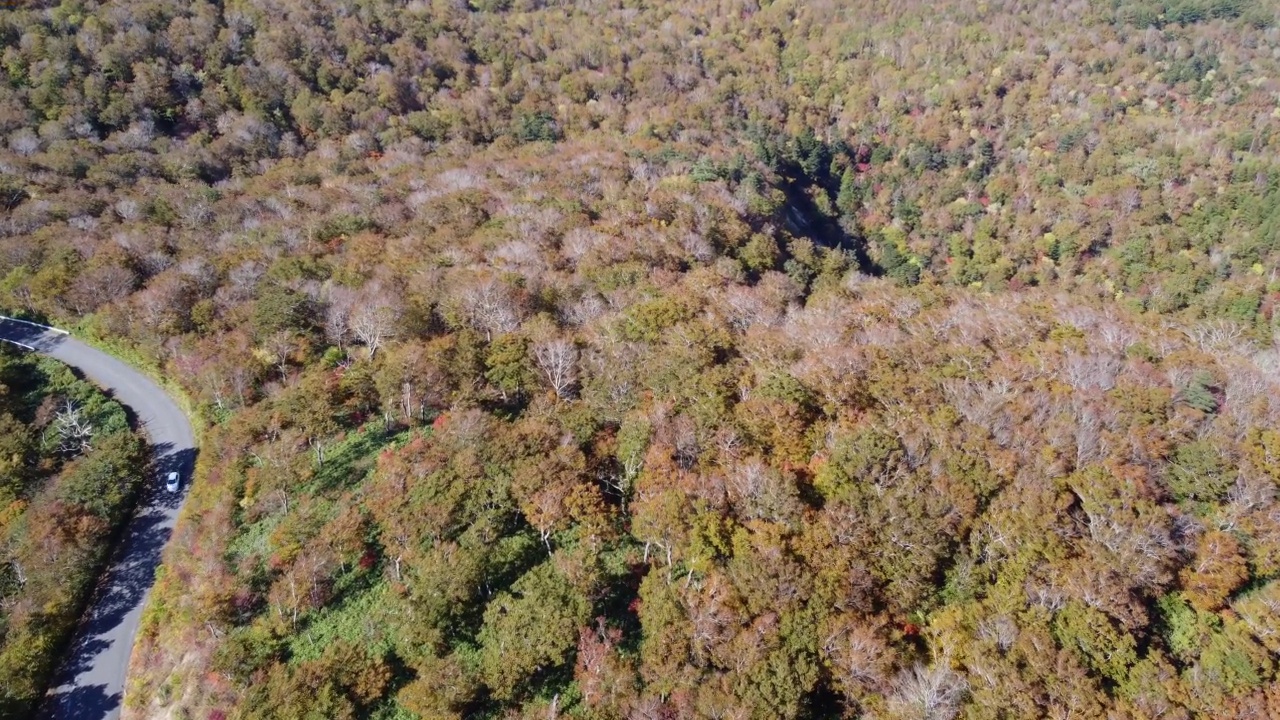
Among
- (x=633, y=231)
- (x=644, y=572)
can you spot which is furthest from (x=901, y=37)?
(x=644, y=572)

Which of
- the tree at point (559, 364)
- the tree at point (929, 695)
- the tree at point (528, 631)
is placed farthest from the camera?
the tree at point (559, 364)

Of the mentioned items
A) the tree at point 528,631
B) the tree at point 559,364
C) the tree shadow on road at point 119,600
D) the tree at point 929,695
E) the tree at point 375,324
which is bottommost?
the tree shadow on road at point 119,600

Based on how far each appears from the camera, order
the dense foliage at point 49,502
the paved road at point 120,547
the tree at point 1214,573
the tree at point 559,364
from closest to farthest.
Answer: the tree at point 1214,573, the paved road at point 120,547, the dense foliage at point 49,502, the tree at point 559,364

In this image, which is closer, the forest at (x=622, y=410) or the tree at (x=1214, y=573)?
the forest at (x=622, y=410)

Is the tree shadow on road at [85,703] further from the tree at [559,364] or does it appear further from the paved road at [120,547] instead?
the tree at [559,364]

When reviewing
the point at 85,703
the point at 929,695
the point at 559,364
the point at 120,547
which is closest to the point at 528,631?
the point at 929,695

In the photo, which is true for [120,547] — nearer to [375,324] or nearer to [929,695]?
[375,324]

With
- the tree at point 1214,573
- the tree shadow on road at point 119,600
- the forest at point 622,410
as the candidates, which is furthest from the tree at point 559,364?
the tree at point 1214,573
